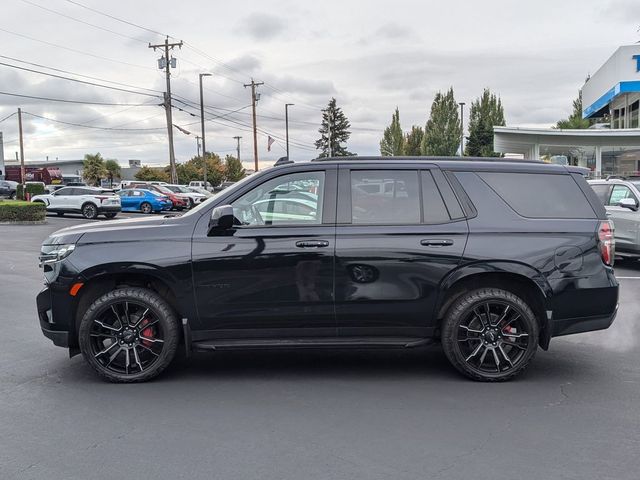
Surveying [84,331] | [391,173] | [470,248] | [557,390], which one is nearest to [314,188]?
[391,173]

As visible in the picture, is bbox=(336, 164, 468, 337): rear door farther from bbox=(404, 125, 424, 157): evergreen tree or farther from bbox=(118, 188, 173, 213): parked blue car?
bbox=(404, 125, 424, 157): evergreen tree

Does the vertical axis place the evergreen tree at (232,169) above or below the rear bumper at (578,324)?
above

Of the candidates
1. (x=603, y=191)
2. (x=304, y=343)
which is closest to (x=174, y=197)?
(x=603, y=191)

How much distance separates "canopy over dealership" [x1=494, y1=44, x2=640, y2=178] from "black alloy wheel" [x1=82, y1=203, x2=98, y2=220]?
72.2 ft

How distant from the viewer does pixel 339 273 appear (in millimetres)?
5152

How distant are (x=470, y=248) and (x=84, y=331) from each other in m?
3.36

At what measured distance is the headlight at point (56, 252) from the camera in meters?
5.22

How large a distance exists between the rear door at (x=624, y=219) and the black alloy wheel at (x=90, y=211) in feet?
70.6

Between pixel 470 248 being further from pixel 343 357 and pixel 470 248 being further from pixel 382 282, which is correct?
pixel 343 357

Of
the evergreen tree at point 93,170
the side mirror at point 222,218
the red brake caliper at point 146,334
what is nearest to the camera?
the side mirror at point 222,218

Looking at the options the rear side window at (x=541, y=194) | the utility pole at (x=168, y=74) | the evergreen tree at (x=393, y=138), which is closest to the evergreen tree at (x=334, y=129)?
the evergreen tree at (x=393, y=138)

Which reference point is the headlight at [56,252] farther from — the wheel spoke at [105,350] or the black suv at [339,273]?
the wheel spoke at [105,350]

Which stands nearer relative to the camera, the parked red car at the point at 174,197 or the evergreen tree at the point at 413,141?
the parked red car at the point at 174,197

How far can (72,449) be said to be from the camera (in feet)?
13.0
